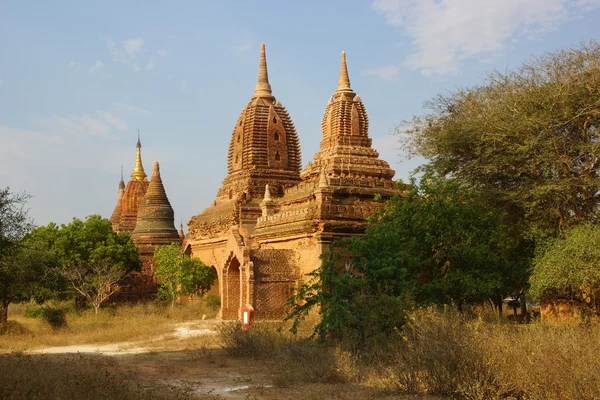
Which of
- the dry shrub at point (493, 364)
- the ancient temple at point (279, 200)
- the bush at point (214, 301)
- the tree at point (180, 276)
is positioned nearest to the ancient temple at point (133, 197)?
the ancient temple at point (279, 200)

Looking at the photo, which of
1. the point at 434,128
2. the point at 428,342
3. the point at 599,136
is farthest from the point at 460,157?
the point at 428,342

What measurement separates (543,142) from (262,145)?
55.4ft

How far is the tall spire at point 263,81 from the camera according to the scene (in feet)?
105

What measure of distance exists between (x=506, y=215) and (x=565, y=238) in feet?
6.19

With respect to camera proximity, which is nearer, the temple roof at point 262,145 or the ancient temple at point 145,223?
the temple roof at point 262,145

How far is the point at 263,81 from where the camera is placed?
32.5m

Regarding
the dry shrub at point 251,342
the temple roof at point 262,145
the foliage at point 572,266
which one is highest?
the temple roof at point 262,145

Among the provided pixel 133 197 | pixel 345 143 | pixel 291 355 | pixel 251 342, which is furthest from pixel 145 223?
pixel 291 355

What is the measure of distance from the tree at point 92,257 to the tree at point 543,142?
15.5m

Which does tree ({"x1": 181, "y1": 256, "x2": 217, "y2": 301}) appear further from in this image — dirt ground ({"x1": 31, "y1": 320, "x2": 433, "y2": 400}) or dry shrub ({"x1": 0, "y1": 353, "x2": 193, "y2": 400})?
dry shrub ({"x1": 0, "y1": 353, "x2": 193, "y2": 400})

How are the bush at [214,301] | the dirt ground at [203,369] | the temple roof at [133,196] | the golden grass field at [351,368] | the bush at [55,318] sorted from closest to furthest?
the golden grass field at [351,368], the dirt ground at [203,369], the bush at [55,318], the bush at [214,301], the temple roof at [133,196]

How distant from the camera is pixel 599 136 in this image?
1545cm

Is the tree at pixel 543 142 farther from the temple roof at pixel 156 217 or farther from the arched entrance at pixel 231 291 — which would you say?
the temple roof at pixel 156 217

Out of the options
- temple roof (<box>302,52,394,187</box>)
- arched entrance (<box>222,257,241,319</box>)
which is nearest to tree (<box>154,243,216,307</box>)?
arched entrance (<box>222,257,241,319</box>)
